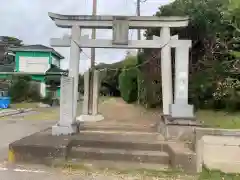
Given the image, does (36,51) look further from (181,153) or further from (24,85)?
(181,153)

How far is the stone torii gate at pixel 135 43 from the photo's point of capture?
27.8ft

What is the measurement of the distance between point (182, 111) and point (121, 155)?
248cm

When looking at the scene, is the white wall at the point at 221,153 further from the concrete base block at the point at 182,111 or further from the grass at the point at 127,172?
the concrete base block at the point at 182,111

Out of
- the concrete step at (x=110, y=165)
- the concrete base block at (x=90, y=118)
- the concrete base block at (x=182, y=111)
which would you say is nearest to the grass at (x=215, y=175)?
the concrete step at (x=110, y=165)

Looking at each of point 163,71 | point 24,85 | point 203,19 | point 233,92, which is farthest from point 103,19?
point 24,85

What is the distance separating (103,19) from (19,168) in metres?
4.69

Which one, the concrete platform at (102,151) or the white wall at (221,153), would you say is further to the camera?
the concrete platform at (102,151)

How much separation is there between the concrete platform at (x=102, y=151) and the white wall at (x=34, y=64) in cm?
2982

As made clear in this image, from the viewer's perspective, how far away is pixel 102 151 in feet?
22.3

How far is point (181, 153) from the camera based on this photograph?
6.12 metres

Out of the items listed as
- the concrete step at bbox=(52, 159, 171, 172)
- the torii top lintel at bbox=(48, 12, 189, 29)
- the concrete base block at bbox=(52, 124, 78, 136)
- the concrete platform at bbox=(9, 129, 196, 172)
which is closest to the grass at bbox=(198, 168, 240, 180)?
the concrete platform at bbox=(9, 129, 196, 172)

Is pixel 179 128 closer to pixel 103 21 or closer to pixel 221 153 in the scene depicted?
pixel 221 153

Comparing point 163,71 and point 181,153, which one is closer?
point 181,153

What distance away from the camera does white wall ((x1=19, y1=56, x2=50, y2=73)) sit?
35.7m
